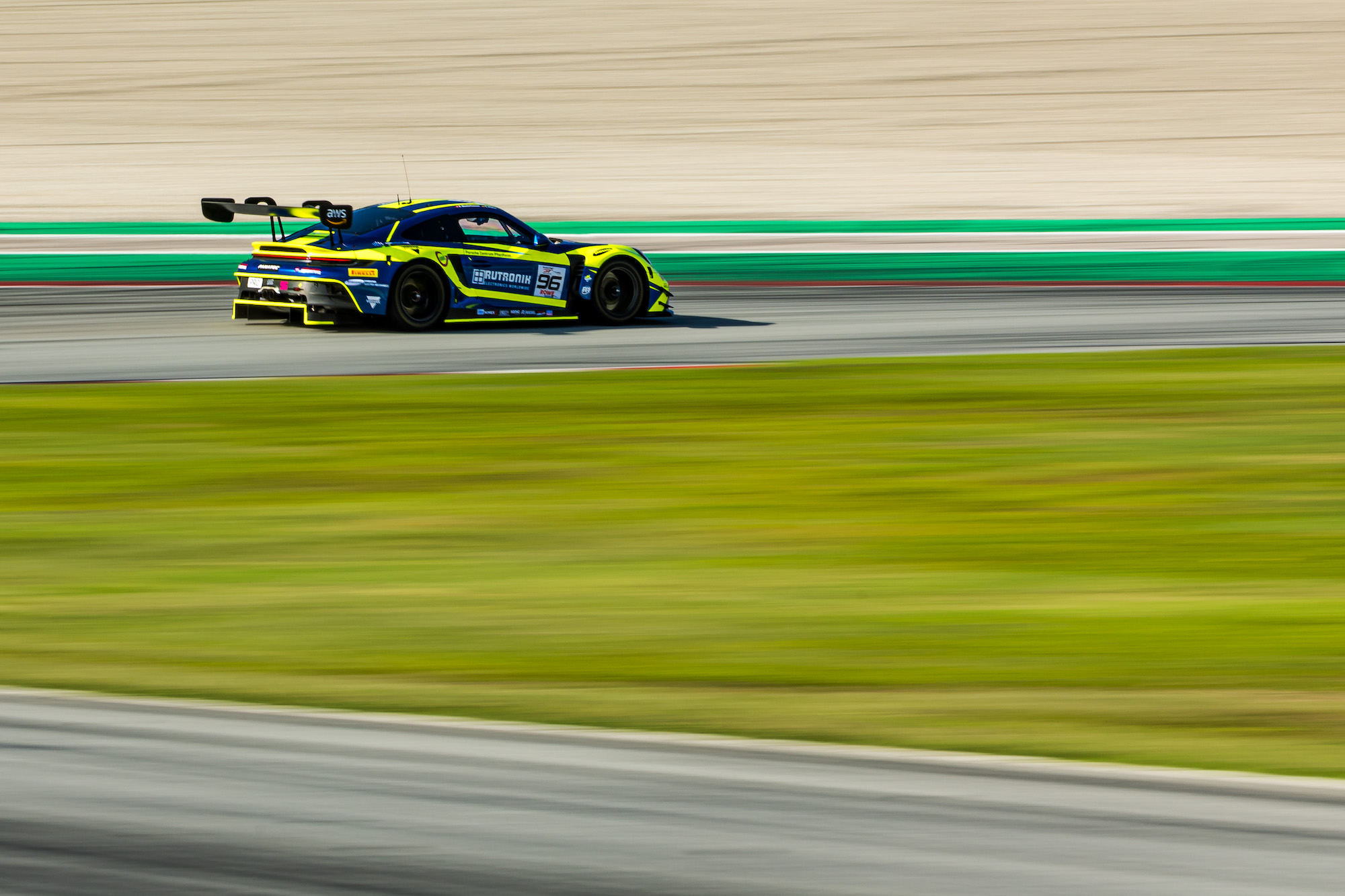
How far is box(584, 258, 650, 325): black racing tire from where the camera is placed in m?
16.2

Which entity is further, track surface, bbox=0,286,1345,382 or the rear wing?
the rear wing

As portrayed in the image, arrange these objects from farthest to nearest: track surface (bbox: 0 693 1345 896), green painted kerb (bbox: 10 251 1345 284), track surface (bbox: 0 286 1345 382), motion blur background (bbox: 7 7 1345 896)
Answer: green painted kerb (bbox: 10 251 1345 284) < track surface (bbox: 0 286 1345 382) < motion blur background (bbox: 7 7 1345 896) < track surface (bbox: 0 693 1345 896)

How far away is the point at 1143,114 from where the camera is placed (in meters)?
34.7

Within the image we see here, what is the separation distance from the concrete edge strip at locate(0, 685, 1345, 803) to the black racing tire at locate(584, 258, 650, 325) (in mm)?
11321

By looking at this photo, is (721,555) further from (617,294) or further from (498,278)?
(617,294)

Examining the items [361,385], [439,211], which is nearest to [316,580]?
[361,385]

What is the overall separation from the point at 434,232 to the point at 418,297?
58 cm

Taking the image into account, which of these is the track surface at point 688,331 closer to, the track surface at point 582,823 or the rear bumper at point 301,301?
the rear bumper at point 301,301

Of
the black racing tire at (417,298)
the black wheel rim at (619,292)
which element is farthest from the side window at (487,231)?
the black wheel rim at (619,292)

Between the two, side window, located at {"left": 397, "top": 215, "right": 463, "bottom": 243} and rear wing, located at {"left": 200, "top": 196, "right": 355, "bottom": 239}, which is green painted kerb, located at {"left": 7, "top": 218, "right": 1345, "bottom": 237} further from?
rear wing, located at {"left": 200, "top": 196, "right": 355, "bottom": 239}

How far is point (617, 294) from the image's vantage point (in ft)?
53.8

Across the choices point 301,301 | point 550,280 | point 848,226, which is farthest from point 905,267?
point 301,301

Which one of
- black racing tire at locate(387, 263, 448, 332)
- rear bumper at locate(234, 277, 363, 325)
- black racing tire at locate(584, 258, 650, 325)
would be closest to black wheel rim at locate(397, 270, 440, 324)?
black racing tire at locate(387, 263, 448, 332)

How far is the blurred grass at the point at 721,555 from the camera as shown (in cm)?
510
